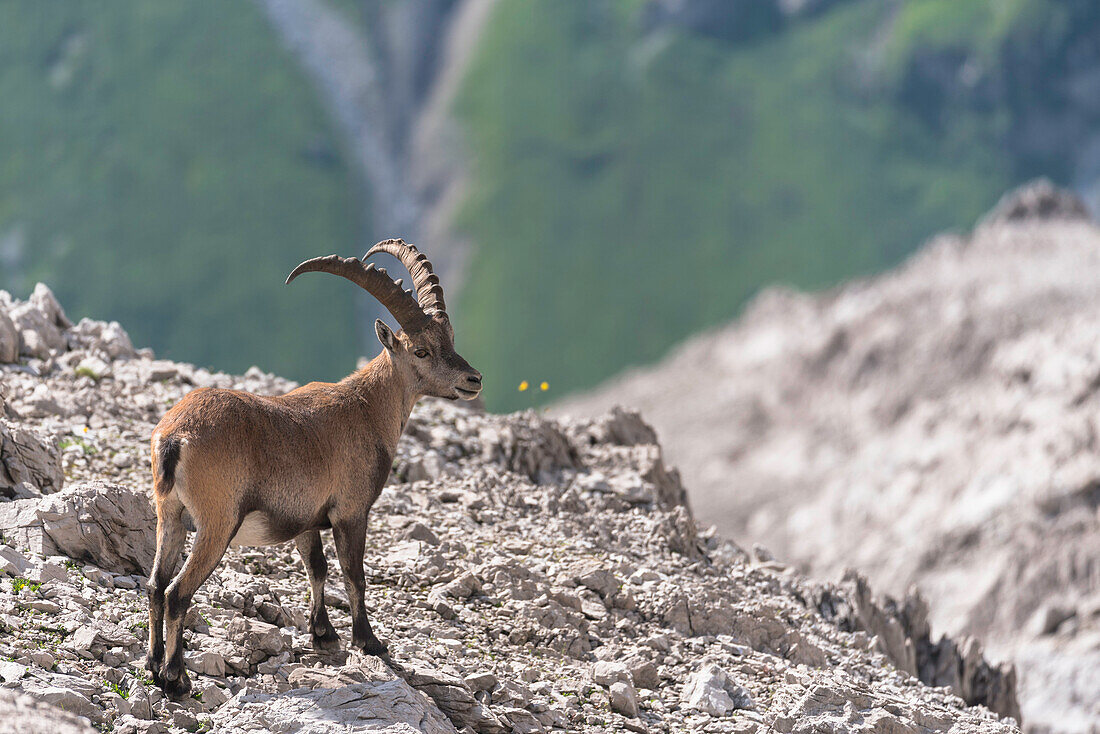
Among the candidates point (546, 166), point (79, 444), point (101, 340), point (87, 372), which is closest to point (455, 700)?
point (79, 444)

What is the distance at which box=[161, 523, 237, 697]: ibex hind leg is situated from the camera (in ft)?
34.7

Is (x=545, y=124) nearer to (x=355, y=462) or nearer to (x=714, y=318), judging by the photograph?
(x=714, y=318)

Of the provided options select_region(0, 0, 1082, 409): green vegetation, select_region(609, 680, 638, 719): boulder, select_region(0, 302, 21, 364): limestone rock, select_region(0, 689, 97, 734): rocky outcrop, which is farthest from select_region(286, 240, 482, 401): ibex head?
select_region(0, 0, 1082, 409): green vegetation

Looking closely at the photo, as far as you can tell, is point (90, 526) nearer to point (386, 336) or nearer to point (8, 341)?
point (386, 336)

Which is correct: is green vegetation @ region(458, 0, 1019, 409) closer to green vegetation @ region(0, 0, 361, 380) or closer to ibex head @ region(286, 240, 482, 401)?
green vegetation @ region(0, 0, 361, 380)

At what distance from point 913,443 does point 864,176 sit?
2265 inches

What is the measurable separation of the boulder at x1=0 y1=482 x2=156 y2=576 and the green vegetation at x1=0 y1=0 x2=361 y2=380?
256 feet

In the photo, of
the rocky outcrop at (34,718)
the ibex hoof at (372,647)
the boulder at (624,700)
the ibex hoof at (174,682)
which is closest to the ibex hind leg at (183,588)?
the ibex hoof at (174,682)

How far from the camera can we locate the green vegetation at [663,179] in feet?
348

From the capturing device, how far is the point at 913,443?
65.1 meters

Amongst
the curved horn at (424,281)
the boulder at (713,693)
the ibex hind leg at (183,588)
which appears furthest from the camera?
the boulder at (713,693)

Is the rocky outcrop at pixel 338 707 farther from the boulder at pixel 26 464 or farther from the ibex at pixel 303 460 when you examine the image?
the boulder at pixel 26 464

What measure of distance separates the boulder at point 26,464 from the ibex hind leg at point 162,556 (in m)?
3.92

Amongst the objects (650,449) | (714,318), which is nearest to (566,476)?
(650,449)
